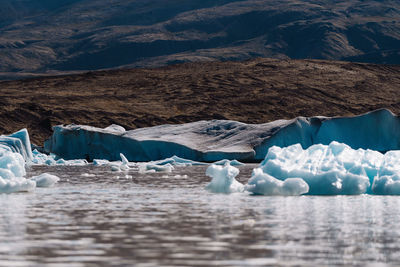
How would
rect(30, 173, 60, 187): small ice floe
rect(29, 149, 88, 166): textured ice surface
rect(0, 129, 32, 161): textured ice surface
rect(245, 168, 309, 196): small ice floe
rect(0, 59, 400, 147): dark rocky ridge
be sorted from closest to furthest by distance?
rect(245, 168, 309, 196): small ice floe → rect(30, 173, 60, 187): small ice floe → rect(0, 129, 32, 161): textured ice surface → rect(29, 149, 88, 166): textured ice surface → rect(0, 59, 400, 147): dark rocky ridge

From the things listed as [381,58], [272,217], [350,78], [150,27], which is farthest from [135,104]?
[150,27]

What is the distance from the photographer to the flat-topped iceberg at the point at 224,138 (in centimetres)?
3291

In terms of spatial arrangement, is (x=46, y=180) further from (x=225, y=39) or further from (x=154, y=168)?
(x=225, y=39)

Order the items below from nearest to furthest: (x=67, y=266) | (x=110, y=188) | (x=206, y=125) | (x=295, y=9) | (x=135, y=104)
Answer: (x=67, y=266) → (x=110, y=188) → (x=206, y=125) → (x=135, y=104) → (x=295, y=9)

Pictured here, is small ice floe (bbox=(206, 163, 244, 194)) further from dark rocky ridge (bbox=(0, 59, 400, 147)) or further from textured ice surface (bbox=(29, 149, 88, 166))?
dark rocky ridge (bbox=(0, 59, 400, 147))

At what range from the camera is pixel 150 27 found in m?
196

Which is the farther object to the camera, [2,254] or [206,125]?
[206,125]

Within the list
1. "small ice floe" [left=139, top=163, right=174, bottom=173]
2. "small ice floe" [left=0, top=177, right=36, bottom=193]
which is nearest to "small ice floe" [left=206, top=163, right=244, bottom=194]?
"small ice floe" [left=0, top=177, right=36, bottom=193]

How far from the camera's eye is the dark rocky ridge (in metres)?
63.7

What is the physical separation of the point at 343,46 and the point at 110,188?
15642cm

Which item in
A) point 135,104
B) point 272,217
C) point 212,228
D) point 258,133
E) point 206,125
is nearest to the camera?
point 212,228

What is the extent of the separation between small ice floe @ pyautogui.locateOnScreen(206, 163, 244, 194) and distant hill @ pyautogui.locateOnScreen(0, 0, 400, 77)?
14386 cm

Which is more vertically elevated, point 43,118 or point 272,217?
point 272,217

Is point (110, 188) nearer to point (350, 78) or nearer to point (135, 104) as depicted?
point (135, 104)
